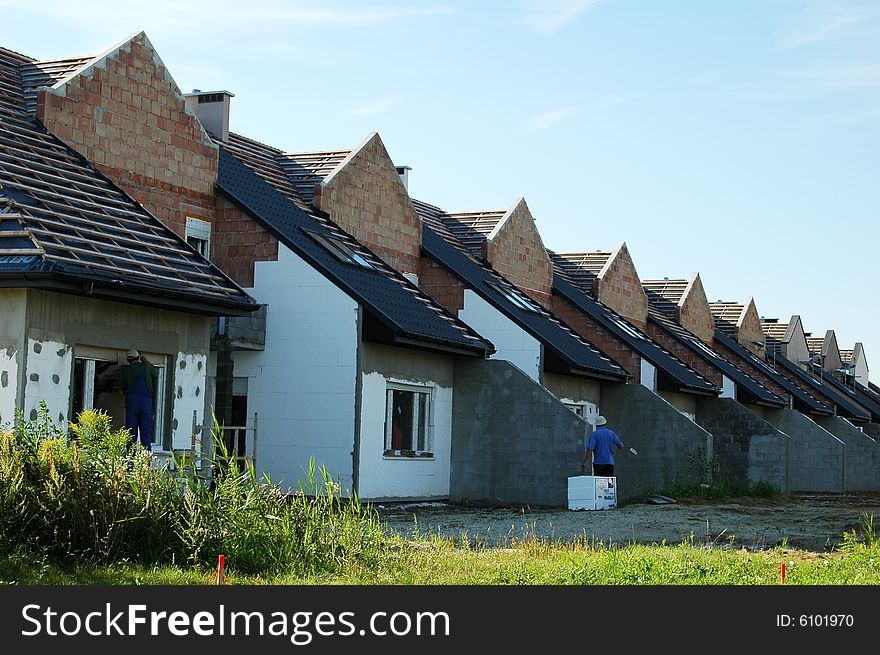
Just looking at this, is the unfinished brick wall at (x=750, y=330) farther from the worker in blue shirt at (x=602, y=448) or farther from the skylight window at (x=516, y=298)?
the worker in blue shirt at (x=602, y=448)

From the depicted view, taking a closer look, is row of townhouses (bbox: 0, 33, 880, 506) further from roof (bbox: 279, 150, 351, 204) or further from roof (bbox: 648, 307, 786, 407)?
roof (bbox: 648, 307, 786, 407)

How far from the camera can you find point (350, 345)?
2089 centimetres

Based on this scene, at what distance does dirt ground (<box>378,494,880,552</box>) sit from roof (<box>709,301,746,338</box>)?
84.7 feet

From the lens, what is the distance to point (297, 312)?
69.7 ft

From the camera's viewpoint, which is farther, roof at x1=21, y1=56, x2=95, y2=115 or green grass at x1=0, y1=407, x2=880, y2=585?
roof at x1=21, y1=56, x2=95, y2=115

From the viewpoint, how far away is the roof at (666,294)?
144 feet

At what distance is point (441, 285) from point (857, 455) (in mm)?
22893

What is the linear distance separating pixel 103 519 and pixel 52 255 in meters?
5.19

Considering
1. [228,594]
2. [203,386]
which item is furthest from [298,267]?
[228,594]

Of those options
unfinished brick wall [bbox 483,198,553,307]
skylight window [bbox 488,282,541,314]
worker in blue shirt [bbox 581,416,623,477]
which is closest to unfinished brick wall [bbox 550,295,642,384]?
unfinished brick wall [bbox 483,198,553,307]

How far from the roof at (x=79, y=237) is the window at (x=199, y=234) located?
2.36m

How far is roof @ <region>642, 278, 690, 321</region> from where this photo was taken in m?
43.8

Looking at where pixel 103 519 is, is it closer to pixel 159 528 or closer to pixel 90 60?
pixel 159 528

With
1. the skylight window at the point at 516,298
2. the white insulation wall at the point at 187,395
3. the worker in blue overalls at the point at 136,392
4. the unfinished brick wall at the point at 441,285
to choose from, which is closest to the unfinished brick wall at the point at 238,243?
the white insulation wall at the point at 187,395
